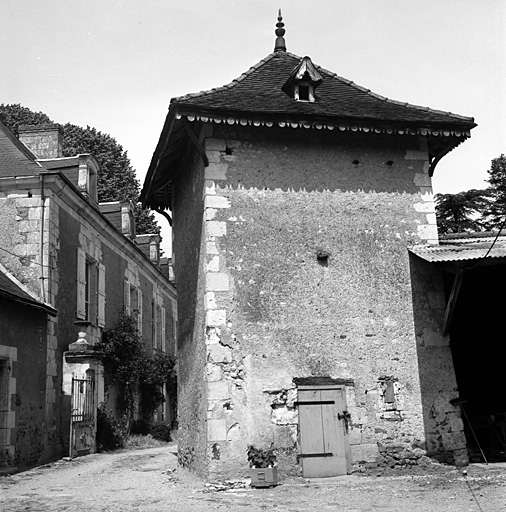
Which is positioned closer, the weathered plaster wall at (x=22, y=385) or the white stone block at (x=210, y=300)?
the white stone block at (x=210, y=300)

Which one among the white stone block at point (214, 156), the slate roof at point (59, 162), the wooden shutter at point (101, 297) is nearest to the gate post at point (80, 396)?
the wooden shutter at point (101, 297)

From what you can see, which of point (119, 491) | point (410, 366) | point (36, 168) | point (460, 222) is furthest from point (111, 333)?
point (460, 222)

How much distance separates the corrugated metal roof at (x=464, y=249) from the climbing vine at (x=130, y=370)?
878 cm

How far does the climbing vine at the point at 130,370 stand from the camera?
16422 mm

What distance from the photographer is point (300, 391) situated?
8.96 meters

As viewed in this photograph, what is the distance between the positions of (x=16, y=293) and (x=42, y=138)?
6686mm

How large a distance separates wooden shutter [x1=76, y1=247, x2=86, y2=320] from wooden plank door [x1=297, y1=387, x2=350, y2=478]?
7.70 metres

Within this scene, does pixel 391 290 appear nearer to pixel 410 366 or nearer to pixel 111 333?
pixel 410 366

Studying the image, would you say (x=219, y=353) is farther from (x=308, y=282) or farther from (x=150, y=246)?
(x=150, y=246)

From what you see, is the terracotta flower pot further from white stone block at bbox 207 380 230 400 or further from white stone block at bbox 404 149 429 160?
white stone block at bbox 404 149 429 160

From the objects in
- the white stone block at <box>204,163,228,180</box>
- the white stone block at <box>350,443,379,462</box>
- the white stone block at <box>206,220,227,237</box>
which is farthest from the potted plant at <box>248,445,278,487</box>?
the white stone block at <box>204,163,228,180</box>

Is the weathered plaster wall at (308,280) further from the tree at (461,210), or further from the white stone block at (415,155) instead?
the tree at (461,210)

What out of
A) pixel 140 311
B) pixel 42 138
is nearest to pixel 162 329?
pixel 140 311

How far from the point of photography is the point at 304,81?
33.6 feet
